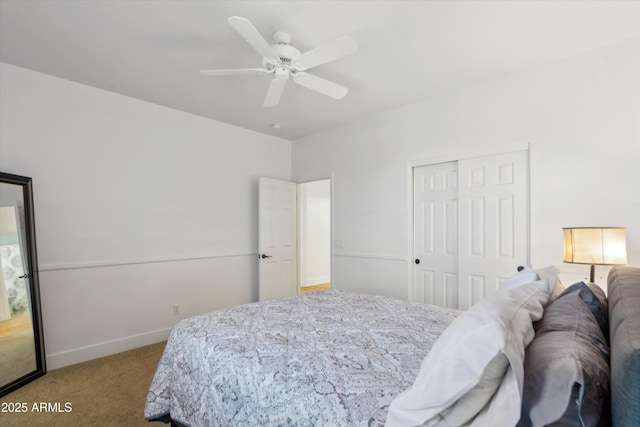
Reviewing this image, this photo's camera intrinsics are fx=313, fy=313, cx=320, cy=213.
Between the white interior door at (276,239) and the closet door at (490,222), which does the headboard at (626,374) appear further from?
the white interior door at (276,239)

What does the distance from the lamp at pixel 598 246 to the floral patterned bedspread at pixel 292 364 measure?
0.98 metres

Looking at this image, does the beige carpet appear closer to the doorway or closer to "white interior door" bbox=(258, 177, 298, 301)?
"white interior door" bbox=(258, 177, 298, 301)

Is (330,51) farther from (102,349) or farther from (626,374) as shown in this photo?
(102,349)

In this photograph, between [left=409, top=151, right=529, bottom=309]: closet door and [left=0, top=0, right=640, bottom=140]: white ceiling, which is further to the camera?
[left=409, top=151, right=529, bottom=309]: closet door

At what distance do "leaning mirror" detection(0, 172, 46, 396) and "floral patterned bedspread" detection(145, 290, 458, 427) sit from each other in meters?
1.64

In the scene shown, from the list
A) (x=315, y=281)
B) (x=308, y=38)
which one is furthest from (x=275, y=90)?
(x=315, y=281)

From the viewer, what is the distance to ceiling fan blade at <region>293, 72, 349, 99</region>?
2.35 metres

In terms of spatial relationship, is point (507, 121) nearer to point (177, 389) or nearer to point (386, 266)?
point (386, 266)

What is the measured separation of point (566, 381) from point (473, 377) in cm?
20

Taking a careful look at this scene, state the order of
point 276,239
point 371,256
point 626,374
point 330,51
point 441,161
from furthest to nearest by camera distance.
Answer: point 276,239 → point 371,256 → point 441,161 → point 330,51 → point 626,374

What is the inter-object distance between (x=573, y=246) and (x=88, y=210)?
4194mm

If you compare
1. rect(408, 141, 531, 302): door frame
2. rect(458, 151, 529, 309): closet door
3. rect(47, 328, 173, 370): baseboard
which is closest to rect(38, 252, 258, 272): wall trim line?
rect(47, 328, 173, 370): baseboard

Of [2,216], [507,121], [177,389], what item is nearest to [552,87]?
[507,121]

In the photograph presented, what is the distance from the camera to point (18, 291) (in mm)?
2578
